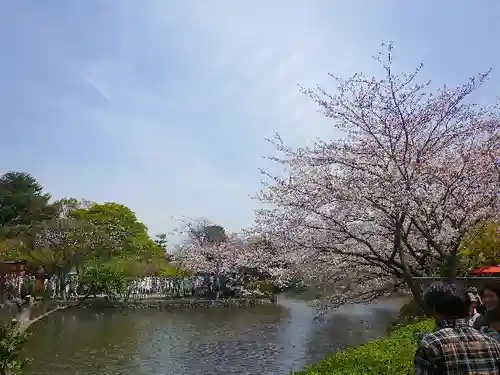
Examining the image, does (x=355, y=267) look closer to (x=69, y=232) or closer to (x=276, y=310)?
(x=276, y=310)

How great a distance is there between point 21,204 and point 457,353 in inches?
1418

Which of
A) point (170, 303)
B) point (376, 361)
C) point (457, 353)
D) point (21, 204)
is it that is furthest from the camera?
point (21, 204)

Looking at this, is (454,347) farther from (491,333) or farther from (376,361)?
(376,361)

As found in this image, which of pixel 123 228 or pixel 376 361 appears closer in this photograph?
pixel 376 361

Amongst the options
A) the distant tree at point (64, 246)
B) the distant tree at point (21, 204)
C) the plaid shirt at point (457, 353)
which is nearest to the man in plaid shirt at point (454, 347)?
the plaid shirt at point (457, 353)

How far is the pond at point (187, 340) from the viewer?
10.9 meters

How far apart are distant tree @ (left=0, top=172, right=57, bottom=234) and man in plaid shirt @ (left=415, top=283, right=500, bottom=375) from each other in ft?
112

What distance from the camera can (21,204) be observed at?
34438 mm

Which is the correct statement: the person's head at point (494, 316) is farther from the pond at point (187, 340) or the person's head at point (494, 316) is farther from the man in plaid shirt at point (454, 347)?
the pond at point (187, 340)

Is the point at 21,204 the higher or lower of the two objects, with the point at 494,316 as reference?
higher

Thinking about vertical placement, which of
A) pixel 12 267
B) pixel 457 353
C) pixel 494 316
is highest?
pixel 12 267

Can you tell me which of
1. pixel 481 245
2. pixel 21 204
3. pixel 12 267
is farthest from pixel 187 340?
pixel 21 204

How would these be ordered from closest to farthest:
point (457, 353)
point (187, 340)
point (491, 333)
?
point (457, 353), point (491, 333), point (187, 340)

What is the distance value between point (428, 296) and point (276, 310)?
68.9ft
